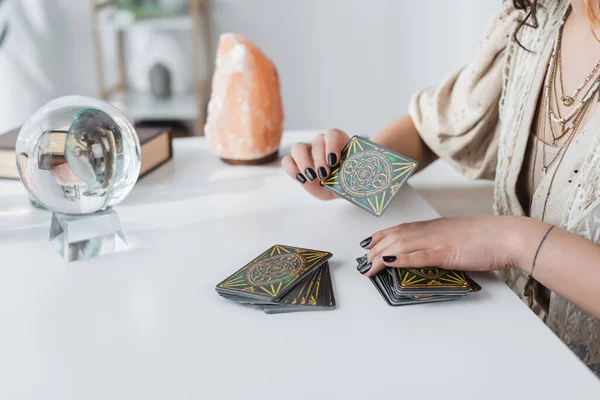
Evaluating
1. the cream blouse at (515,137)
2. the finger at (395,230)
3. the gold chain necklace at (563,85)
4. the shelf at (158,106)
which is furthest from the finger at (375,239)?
the shelf at (158,106)

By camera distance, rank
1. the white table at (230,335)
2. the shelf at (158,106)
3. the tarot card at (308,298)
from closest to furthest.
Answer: the white table at (230,335), the tarot card at (308,298), the shelf at (158,106)

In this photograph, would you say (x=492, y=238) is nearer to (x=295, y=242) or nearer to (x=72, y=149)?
(x=295, y=242)

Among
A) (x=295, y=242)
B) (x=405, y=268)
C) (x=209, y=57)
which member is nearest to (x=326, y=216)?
(x=295, y=242)

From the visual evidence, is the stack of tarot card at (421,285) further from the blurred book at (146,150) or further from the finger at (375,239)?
the blurred book at (146,150)

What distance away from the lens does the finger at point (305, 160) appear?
99 cm

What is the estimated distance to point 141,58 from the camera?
10.3 ft

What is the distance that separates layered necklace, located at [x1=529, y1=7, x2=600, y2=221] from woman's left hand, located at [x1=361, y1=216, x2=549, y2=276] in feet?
0.81

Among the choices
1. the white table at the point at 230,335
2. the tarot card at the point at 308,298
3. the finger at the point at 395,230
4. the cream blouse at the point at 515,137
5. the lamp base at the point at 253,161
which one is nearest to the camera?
the white table at the point at 230,335

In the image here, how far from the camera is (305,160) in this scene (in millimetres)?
997

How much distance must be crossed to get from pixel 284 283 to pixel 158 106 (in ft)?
7.86

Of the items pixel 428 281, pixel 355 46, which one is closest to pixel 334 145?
pixel 428 281

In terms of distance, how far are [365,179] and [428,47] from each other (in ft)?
7.92

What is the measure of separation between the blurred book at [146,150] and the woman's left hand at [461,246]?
57 cm

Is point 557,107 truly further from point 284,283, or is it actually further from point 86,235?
point 86,235
